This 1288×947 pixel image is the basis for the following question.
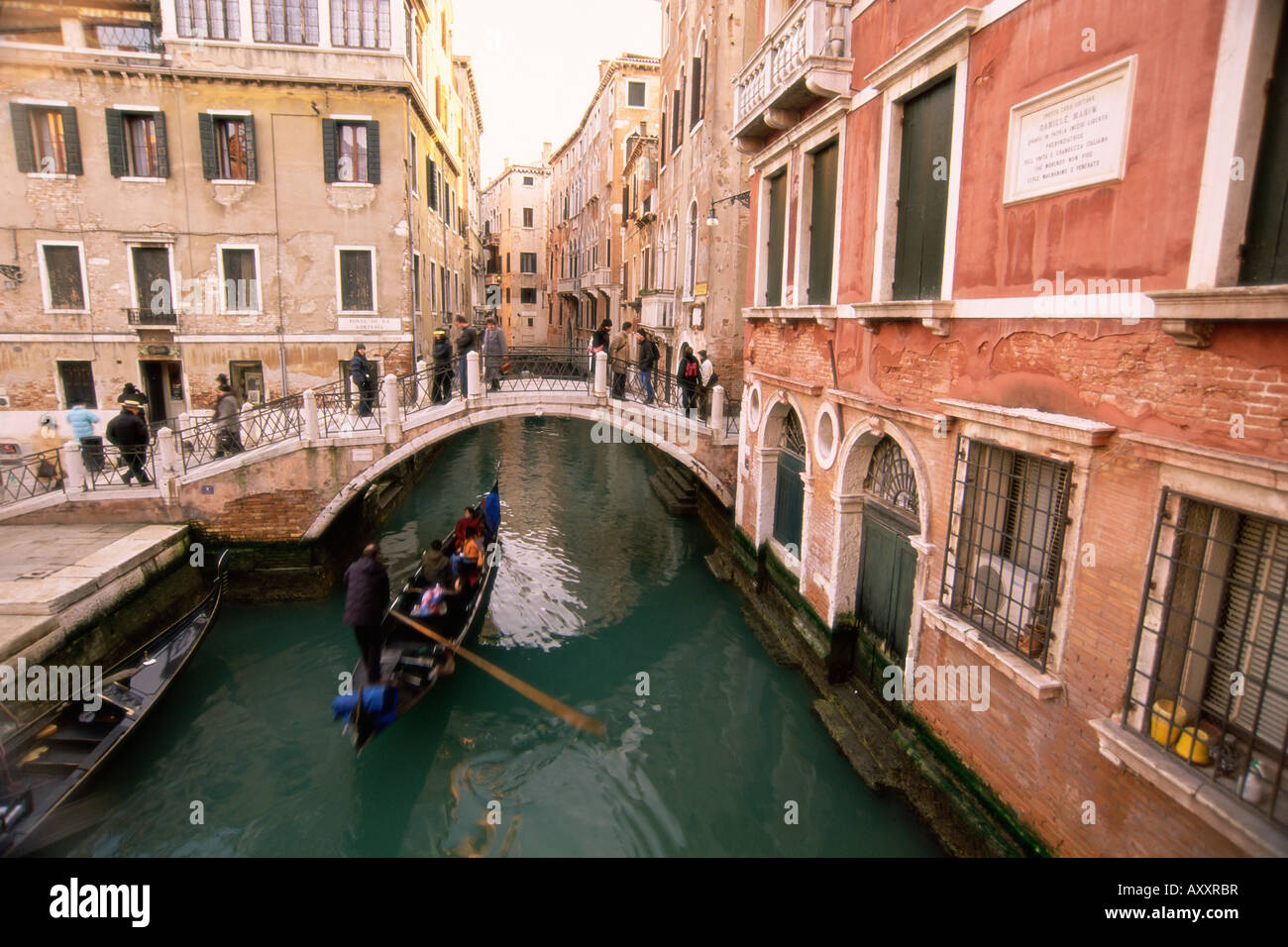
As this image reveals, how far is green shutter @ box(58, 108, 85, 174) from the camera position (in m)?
12.9

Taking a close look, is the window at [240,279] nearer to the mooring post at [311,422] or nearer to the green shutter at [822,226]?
the mooring post at [311,422]

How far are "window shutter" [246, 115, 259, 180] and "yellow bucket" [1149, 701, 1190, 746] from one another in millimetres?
15311

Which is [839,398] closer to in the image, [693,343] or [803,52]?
[803,52]

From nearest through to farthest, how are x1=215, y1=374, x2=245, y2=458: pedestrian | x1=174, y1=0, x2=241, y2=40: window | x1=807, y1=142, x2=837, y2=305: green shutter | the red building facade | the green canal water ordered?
the red building facade < the green canal water < x1=807, y1=142, x2=837, y2=305: green shutter < x1=215, y1=374, x2=245, y2=458: pedestrian < x1=174, y1=0, x2=241, y2=40: window

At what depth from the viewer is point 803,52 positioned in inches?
279

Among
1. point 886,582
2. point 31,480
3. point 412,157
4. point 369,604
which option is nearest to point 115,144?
point 412,157

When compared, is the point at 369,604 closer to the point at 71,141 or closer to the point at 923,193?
the point at 923,193

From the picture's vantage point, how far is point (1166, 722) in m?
3.59

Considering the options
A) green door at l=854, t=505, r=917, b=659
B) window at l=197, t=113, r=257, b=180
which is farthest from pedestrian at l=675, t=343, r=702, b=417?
window at l=197, t=113, r=257, b=180

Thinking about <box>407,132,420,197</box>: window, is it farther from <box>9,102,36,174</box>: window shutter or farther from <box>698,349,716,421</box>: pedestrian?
<box>698,349,716,421</box>: pedestrian

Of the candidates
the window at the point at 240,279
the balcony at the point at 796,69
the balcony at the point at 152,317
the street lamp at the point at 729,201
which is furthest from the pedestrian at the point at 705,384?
the balcony at the point at 152,317

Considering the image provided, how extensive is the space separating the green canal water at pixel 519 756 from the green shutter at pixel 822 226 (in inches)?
168

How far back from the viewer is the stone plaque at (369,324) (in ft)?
45.9
